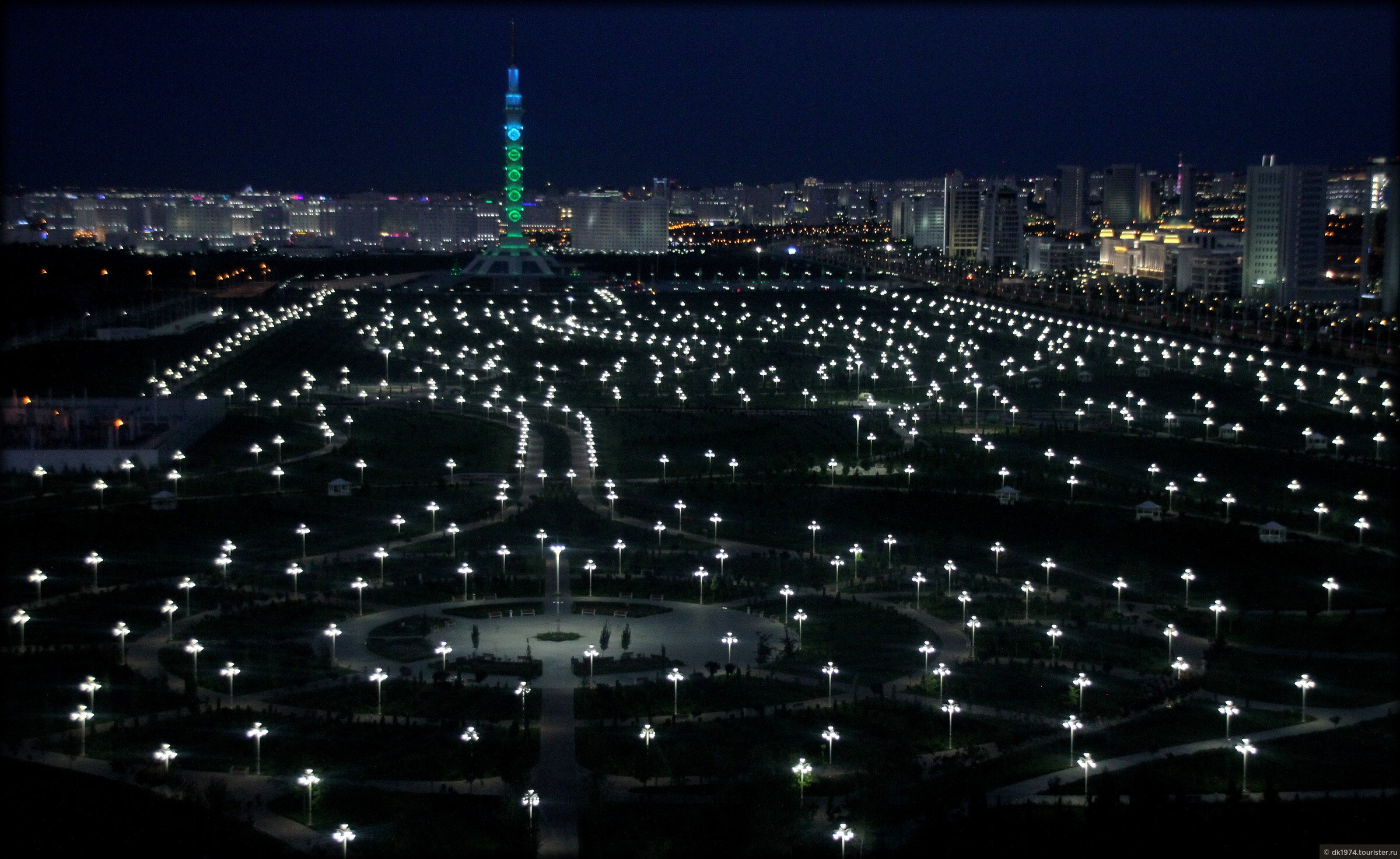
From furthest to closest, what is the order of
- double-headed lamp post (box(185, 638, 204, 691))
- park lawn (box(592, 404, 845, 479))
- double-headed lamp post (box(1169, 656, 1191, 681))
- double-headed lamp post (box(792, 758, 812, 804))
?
park lawn (box(592, 404, 845, 479)) → double-headed lamp post (box(1169, 656, 1191, 681)) → double-headed lamp post (box(185, 638, 204, 691)) → double-headed lamp post (box(792, 758, 812, 804))

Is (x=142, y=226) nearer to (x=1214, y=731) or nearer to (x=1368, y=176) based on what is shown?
(x=1368, y=176)

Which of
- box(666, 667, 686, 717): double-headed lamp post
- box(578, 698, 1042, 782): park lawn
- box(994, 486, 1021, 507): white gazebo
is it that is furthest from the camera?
box(994, 486, 1021, 507): white gazebo

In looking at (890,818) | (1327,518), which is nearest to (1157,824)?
(890,818)

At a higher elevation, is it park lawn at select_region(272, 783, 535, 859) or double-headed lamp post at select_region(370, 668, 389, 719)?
double-headed lamp post at select_region(370, 668, 389, 719)

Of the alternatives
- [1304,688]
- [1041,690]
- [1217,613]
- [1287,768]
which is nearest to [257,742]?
[1041,690]

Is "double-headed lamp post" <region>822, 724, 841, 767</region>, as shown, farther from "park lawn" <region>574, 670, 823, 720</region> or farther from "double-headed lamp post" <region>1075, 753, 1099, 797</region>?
"double-headed lamp post" <region>1075, 753, 1099, 797</region>

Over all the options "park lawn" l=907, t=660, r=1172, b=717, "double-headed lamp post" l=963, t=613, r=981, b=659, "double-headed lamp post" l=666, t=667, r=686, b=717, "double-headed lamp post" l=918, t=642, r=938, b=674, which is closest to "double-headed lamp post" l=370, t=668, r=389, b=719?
"double-headed lamp post" l=666, t=667, r=686, b=717

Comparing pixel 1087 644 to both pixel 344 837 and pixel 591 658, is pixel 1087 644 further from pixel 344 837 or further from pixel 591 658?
pixel 344 837
